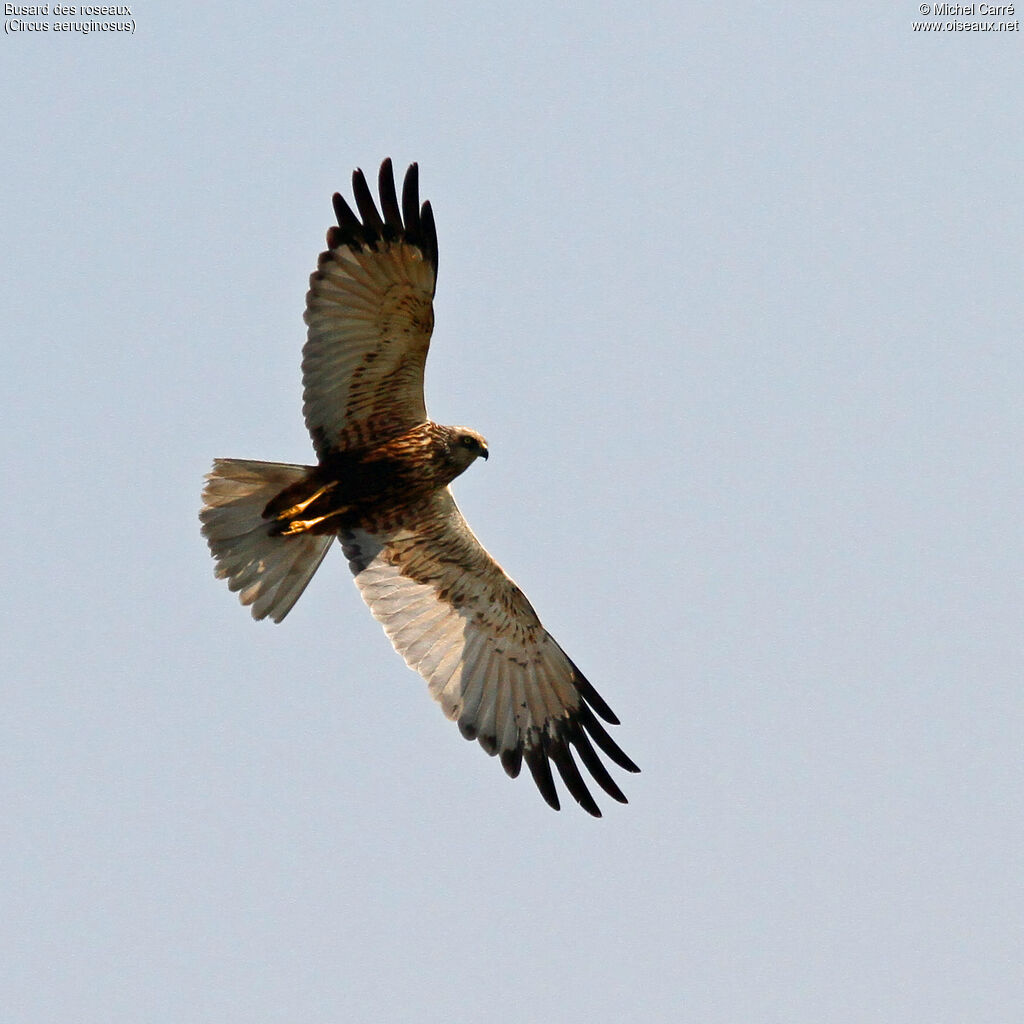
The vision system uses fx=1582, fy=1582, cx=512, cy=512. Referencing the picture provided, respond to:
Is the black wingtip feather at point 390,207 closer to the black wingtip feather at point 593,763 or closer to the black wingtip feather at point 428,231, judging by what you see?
Result: the black wingtip feather at point 428,231

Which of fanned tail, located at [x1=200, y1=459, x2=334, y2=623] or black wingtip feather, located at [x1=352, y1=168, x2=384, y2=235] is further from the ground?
black wingtip feather, located at [x1=352, y1=168, x2=384, y2=235]

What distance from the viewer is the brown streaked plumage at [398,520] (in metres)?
9.65

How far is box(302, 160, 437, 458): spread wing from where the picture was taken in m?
9.61

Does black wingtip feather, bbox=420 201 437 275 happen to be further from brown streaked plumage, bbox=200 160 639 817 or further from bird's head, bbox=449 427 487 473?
bird's head, bbox=449 427 487 473

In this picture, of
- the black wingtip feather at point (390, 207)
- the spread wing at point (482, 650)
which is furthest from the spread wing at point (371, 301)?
the spread wing at point (482, 650)

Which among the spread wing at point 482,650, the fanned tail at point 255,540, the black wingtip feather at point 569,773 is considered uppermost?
the fanned tail at point 255,540

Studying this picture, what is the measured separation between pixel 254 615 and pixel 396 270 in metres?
2.53

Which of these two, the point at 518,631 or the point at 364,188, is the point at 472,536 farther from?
the point at 364,188

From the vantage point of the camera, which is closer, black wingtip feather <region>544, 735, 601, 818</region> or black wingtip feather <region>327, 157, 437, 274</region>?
black wingtip feather <region>327, 157, 437, 274</region>

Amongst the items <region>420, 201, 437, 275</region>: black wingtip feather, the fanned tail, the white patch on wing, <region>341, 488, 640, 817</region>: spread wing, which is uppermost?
<region>420, 201, 437, 275</region>: black wingtip feather

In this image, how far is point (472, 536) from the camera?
1073 centimetres

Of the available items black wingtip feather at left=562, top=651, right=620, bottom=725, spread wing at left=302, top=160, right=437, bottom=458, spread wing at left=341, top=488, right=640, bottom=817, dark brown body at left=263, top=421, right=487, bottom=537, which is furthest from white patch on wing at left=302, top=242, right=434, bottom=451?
black wingtip feather at left=562, top=651, right=620, bottom=725

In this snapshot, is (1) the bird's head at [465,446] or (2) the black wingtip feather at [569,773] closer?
(1) the bird's head at [465,446]

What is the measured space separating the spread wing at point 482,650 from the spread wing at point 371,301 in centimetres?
108
